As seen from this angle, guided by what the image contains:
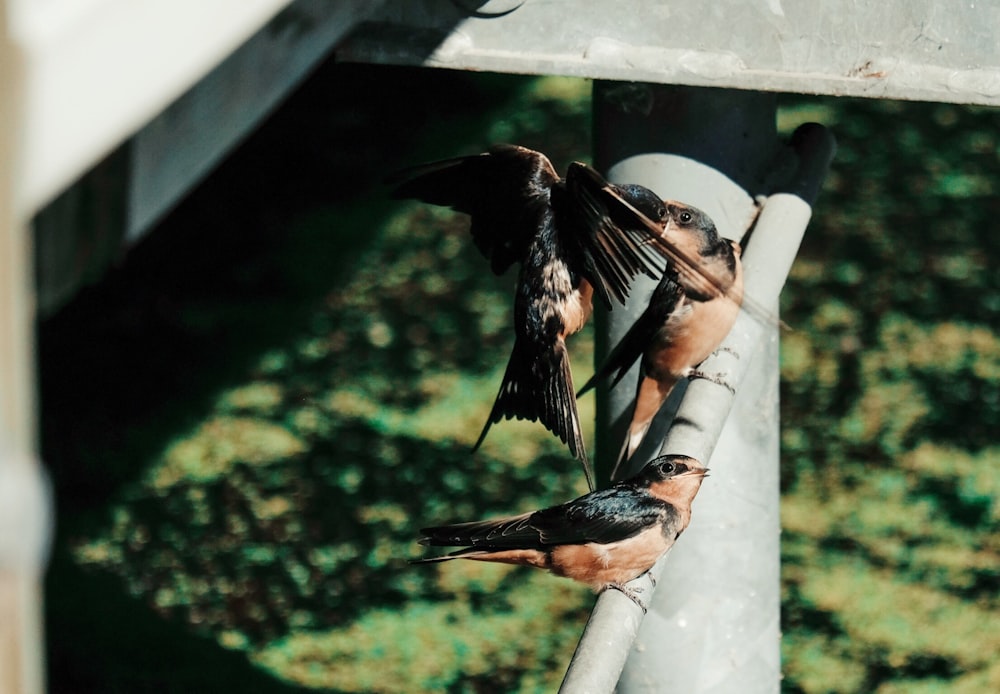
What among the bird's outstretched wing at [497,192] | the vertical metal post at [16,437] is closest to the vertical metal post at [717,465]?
the bird's outstretched wing at [497,192]

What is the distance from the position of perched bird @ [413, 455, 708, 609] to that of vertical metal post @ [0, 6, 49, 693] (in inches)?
76.8

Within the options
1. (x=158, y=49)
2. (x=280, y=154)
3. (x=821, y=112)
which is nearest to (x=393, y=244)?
(x=280, y=154)

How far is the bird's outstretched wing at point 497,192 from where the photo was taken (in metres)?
2.83

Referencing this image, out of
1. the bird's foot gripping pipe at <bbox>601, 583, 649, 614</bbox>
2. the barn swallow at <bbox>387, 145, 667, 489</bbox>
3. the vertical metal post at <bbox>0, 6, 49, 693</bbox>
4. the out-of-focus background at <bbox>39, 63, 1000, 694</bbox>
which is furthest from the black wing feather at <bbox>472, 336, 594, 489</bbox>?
the out-of-focus background at <bbox>39, 63, 1000, 694</bbox>

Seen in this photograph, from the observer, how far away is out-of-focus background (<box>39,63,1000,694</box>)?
5.62 meters

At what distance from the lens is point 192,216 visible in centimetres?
868

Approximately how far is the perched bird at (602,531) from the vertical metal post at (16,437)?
195cm

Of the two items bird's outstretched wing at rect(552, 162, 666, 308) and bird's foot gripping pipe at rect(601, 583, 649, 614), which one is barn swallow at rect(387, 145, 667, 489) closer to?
bird's outstretched wing at rect(552, 162, 666, 308)

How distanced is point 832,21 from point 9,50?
2.17 metres

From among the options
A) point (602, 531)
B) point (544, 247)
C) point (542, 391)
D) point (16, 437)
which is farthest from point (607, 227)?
point (16, 437)

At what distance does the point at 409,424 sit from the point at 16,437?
637 cm

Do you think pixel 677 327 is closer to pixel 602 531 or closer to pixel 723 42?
pixel 602 531

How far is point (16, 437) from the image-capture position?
1.85 feet

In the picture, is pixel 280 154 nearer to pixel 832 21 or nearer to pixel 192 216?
pixel 192 216
